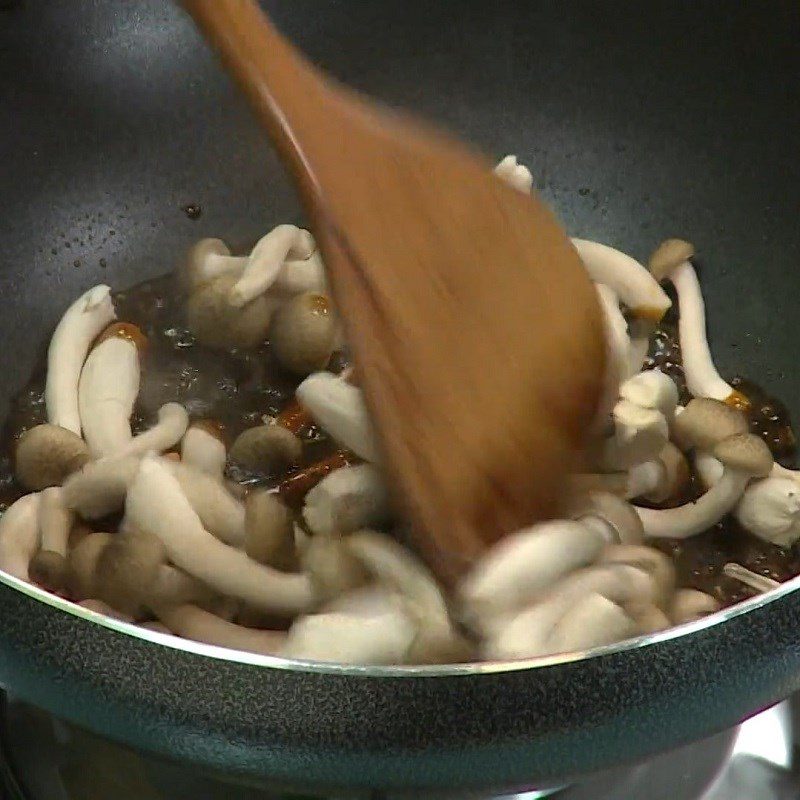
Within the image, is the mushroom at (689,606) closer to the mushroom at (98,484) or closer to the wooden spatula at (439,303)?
the wooden spatula at (439,303)

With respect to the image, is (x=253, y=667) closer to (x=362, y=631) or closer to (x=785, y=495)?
(x=362, y=631)

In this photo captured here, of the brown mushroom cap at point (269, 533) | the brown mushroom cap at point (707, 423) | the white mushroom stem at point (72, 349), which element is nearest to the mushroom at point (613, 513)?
the brown mushroom cap at point (707, 423)

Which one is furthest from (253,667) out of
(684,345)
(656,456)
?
(684,345)

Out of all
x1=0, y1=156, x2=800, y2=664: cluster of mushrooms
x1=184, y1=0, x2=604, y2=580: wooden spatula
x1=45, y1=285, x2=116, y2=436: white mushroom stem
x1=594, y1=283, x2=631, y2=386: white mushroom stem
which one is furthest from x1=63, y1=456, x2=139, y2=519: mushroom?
x1=594, y1=283, x2=631, y2=386: white mushroom stem

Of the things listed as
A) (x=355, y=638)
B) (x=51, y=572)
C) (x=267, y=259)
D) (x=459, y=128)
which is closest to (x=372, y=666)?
(x=355, y=638)

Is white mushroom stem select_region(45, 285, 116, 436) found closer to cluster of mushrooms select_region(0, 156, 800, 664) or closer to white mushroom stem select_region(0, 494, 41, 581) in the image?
cluster of mushrooms select_region(0, 156, 800, 664)
